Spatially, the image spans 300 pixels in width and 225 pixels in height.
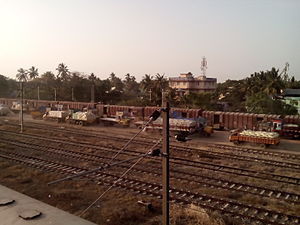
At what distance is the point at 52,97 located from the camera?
244 feet

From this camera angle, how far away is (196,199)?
472 inches

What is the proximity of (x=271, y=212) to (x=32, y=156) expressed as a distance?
15.7 metres

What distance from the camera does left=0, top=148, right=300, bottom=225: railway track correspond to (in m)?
10.2

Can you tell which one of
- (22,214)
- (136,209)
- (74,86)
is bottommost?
(136,209)

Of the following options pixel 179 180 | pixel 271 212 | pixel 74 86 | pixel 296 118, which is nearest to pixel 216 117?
pixel 296 118

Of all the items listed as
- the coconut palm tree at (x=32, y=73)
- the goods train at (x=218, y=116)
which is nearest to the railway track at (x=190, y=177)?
the goods train at (x=218, y=116)

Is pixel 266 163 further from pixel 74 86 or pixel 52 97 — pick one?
pixel 52 97

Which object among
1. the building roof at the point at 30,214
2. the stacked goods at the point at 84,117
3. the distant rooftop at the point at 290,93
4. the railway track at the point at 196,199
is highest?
the distant rooftop at the point at 290,93

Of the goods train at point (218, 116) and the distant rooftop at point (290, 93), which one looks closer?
the goods train at point (218, 116)

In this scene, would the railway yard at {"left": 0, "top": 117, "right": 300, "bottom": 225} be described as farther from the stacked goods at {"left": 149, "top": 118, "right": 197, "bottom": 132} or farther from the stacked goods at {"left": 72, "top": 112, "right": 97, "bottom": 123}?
the stacked goods at {"left": 72, "top": 112, "right": 97, "bottom": 123}

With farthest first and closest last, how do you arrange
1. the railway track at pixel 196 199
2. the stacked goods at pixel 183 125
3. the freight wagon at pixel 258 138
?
the stacked goods at pixel 183 125, the freight wagon at pixel 258 138, the railway track at pixel 196 199

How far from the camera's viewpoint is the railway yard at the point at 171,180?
10805 millimetres

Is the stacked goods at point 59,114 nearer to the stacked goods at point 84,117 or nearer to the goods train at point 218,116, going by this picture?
→ the stacked goods at point 84,117

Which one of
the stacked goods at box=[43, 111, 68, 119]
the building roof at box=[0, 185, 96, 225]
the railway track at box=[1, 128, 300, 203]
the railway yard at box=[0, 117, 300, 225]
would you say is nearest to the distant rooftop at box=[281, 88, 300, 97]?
the railway yard at box=[0, 117, 300, 225]
